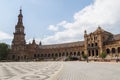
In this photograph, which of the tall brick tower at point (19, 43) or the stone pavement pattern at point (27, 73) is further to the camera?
the tall brick tower at point (19, 43)

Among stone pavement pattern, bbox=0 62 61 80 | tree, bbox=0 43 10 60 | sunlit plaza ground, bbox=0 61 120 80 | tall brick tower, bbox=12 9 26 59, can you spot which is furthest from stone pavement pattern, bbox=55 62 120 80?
tree, bbox=0 43 10 60

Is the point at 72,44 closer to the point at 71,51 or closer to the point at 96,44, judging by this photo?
the point at 71,51

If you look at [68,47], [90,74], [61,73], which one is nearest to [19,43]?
[68,47]

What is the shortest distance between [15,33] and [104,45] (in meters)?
60.8

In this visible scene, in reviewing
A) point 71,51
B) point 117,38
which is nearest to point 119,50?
point 117,38

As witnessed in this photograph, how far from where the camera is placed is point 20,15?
444 feet

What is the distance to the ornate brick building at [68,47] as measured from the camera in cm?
9801

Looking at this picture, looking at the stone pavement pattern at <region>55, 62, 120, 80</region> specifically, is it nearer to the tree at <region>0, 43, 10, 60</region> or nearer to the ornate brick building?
the ornate brick building

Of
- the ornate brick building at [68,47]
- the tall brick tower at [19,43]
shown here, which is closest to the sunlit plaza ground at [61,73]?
the ornate brick building at [68,47]

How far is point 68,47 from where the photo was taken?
12250 centimetres

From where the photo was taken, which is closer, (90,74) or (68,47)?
(90,74)

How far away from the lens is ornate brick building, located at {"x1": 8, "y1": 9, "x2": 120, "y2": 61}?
9801 centimetres

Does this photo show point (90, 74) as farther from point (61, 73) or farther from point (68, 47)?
point (68, 47)

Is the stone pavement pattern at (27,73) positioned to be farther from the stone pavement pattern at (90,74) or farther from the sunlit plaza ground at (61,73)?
the stone pavement pattern at (90,74)
